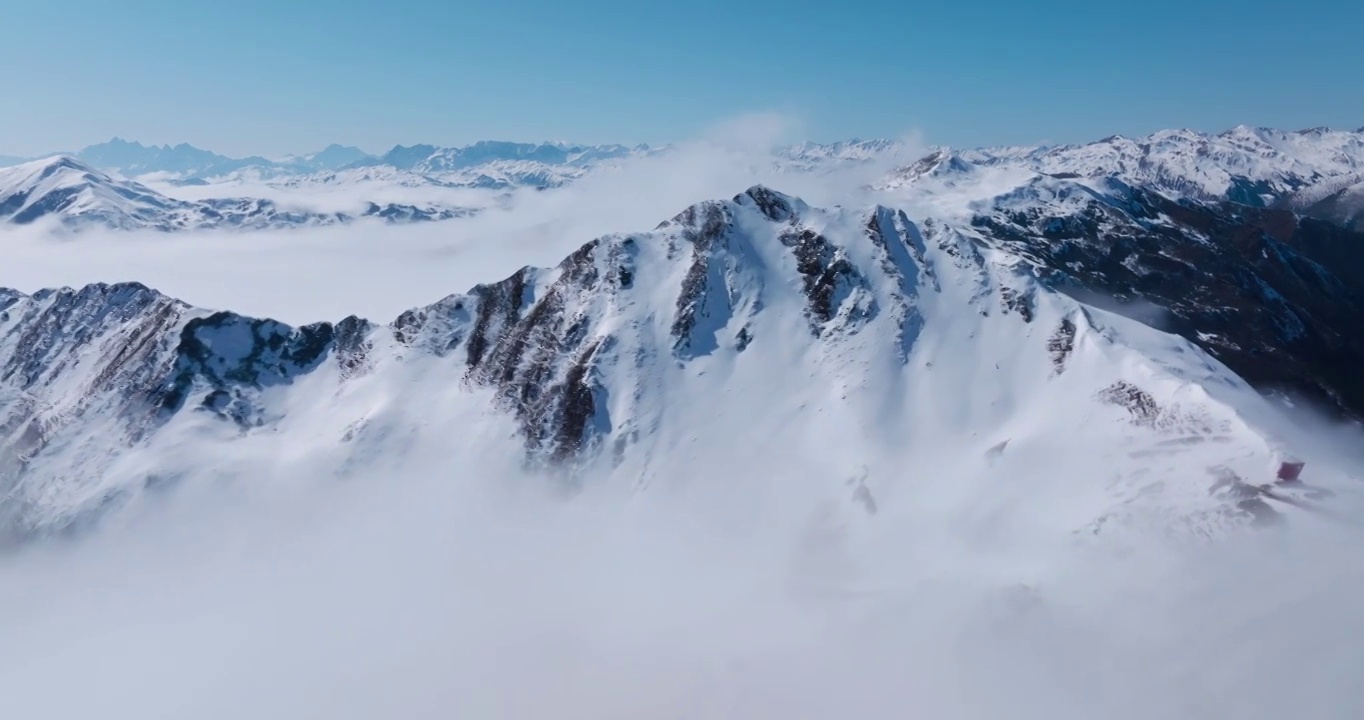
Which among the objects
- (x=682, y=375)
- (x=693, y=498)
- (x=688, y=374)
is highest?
(x=688, y=374)

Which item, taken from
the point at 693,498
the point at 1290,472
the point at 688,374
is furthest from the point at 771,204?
the point at 1290,472

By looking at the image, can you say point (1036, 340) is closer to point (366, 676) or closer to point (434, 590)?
point (434, 590)

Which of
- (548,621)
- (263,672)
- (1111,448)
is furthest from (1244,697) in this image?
(263,672)

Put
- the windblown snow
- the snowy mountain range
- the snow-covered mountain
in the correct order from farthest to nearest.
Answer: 1. the snowy mountain range
2. the snow-covered mountain
3. the windblown snow

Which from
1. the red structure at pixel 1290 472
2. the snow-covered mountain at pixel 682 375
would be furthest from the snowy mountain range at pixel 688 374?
the red structure at pixel 1290 472

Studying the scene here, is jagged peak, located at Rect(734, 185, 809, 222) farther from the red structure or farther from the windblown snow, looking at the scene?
the red structure

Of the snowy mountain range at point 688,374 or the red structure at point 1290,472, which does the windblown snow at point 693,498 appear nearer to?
the red structure at point 1290,472

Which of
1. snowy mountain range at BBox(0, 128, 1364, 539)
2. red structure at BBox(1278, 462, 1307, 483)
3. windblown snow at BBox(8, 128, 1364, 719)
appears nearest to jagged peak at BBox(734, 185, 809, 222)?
snowy mountain range at BBox(0, 128, 1364, 539)

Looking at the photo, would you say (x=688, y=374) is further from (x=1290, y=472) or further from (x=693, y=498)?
(x=1290, y=472)
